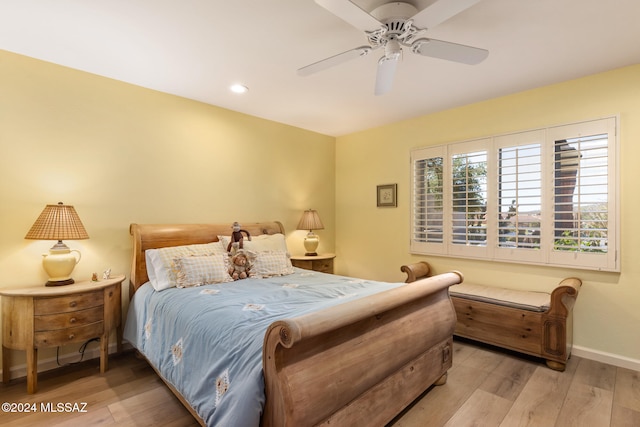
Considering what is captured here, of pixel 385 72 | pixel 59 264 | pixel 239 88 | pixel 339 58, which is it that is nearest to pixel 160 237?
pixel 59 264

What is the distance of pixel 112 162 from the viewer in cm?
287

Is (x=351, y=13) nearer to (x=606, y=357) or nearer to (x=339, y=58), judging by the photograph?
(x=339, y=58)

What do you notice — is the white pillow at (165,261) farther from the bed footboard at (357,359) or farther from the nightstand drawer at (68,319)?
the bed footboard at (357,359)

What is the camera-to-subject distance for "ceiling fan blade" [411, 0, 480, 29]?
1522 mm

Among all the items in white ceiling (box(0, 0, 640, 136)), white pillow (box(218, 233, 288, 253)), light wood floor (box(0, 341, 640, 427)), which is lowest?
light wood floor (box(0, 341, 640, 427))

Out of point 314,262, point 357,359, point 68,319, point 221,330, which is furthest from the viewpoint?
point 314,262

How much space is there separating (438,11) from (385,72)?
0.60m

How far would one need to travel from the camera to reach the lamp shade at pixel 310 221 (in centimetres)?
419

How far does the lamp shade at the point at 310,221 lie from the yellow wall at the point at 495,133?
2.25ft

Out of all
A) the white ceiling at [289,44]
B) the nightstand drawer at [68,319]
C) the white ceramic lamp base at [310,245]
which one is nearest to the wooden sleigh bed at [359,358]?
the nightstand drawer at [68,319]

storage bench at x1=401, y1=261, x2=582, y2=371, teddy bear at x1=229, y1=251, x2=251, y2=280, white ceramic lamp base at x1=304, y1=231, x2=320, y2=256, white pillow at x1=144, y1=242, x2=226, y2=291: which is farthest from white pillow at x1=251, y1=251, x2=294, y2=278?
storage bench at x1=401, y1=261, x2=582, y2=371

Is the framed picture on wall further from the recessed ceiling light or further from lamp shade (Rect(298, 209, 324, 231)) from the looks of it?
the recessed ceiling light

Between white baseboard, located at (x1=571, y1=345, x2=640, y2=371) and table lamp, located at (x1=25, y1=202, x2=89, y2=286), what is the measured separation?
14.1 feet

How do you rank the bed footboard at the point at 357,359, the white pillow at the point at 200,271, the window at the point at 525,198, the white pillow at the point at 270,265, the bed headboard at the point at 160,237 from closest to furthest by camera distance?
the bed footboard at the point at 357,359
the white pillow at the point at 200,271
the window at the point at 525,198
the bed headboard at the point at 160,237
the white pillow at the point at 270,265
